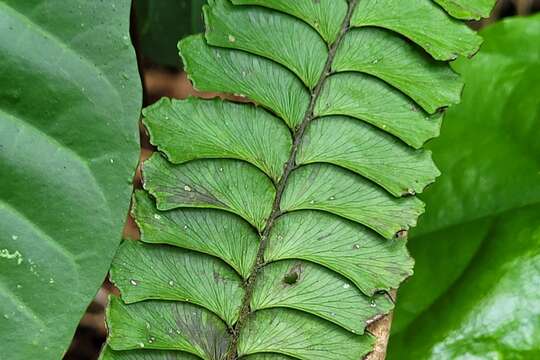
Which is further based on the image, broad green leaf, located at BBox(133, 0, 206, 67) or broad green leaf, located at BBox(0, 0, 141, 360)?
broad green leaf, located at BBox(133, 0, 206, 67)

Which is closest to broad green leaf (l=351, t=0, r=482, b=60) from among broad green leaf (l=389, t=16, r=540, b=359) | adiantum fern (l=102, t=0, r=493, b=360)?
adiantum fern (l=102, t=0, r=493, b=360)

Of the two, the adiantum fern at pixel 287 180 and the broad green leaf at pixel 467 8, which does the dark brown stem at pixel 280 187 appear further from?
the broad green leaf at pixel 467 8

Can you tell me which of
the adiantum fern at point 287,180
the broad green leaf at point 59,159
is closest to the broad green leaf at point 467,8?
the adiantum fern at point 287,180

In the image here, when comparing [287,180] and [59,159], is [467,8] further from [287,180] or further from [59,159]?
[59,159]

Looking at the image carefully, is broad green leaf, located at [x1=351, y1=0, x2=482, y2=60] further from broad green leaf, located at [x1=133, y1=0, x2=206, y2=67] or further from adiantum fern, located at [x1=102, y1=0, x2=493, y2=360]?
broad green leaf, located at [x1=133, y1=0, x2=206, y2=67]

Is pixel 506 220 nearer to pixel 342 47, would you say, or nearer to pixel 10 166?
pixel 342 47

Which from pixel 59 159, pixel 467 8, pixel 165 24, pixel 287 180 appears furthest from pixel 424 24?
pixel 165 24
